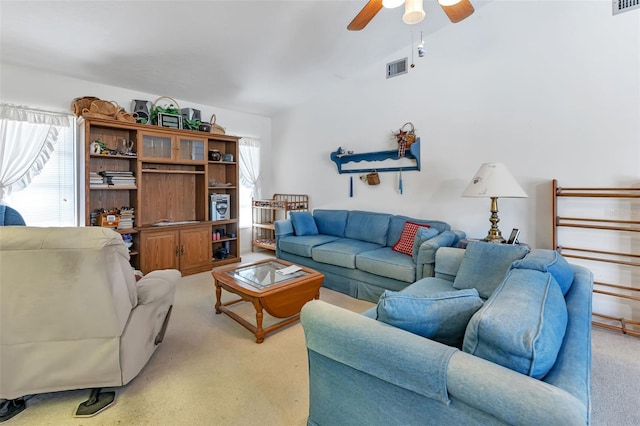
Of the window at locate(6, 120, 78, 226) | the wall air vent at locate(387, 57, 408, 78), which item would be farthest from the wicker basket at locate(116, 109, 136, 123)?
the wall air vent at locate(387, 57, 408, 78)

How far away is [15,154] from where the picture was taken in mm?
3256

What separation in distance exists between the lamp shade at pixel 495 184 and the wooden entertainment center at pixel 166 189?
3484mm

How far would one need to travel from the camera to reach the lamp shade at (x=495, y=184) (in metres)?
2.61

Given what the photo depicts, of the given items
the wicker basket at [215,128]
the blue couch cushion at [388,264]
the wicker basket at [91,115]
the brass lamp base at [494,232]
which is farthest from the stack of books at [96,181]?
the brass lamp base at [494,232]

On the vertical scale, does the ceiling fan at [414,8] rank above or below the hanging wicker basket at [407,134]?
above

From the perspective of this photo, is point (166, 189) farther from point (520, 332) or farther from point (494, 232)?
point (520, 332)

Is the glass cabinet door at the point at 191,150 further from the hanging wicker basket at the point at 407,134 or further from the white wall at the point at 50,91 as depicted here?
the hanging wicker basket at the point at 407,134

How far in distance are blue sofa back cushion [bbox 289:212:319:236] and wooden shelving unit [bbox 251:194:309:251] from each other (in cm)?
61

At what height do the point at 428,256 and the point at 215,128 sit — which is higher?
the point at 215,128

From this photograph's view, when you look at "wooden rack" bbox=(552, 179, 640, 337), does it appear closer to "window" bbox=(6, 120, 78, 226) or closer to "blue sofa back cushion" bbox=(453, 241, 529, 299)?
"blue sofa back cushion" bbox=(453, 241, 529, 299)

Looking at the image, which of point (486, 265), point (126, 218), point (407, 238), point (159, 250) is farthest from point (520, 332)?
point (126, 218)

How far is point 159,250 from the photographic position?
153 inches

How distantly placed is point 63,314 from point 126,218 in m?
2.43

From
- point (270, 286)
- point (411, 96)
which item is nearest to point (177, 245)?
point (270, 286)
